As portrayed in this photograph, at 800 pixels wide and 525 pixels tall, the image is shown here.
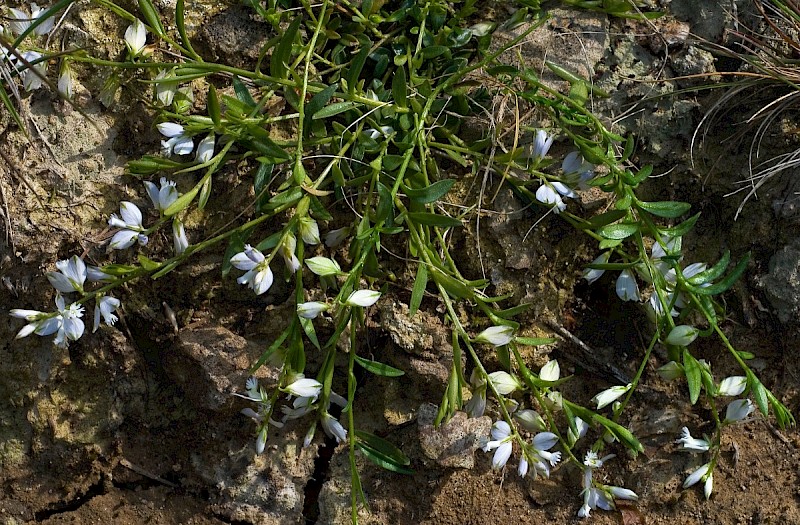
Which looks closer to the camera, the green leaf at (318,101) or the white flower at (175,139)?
the green leaf at (318,101)

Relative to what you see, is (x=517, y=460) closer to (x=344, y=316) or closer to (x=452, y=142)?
(x=344, y=316)

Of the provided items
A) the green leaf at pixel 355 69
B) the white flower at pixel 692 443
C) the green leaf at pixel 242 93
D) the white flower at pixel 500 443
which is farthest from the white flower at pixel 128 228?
the white flower at pixel 692 443

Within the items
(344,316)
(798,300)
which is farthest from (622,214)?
(344,316)

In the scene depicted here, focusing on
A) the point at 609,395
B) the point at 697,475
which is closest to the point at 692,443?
the point at 697,475

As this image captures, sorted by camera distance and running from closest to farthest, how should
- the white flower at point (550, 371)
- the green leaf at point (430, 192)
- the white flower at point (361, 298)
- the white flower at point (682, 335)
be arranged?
the white flower at point (361, 298), the green leaf at point (430, 192), the white flower at point (682, 335), the white flower at point (550, 371)

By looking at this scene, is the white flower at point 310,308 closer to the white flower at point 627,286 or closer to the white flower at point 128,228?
the white flower at point 128,228

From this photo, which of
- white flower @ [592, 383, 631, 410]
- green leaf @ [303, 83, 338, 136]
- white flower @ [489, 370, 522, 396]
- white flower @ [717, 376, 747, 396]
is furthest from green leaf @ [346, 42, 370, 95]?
white flower @ [717, 376, 747, 396]
